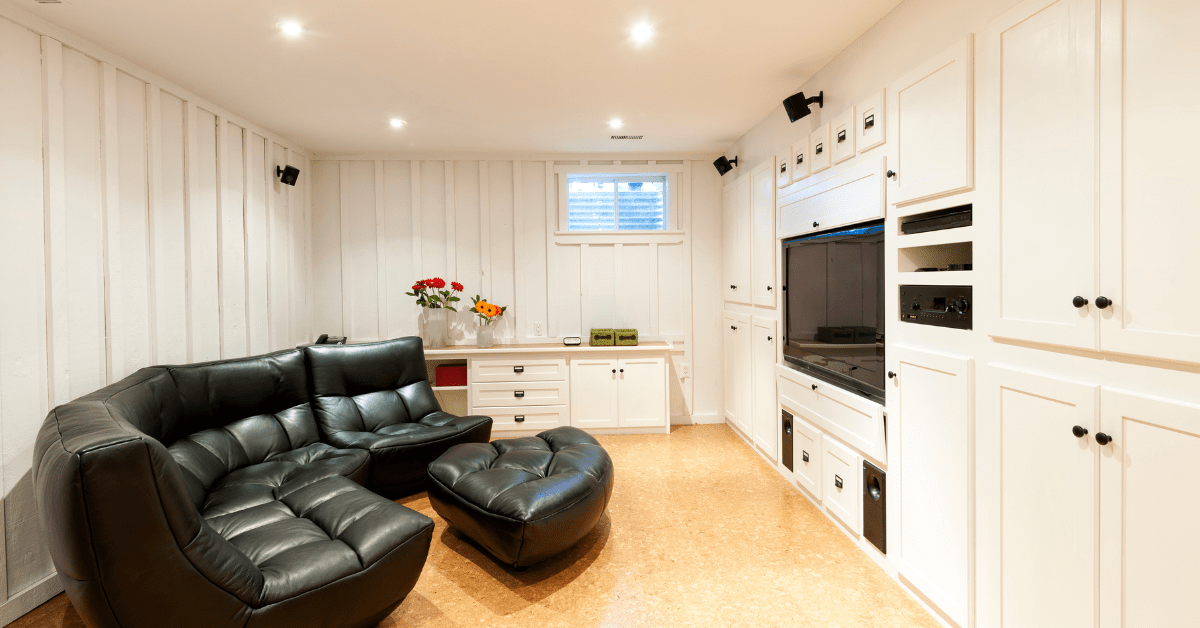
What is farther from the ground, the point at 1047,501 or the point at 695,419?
the point at 1047,501

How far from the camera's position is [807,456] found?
3.03 m

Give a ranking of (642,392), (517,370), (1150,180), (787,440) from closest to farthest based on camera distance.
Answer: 1. (1150,180)
2. (787,440)
3. (517,370)
4. (642,392)

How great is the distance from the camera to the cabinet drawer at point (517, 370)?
174 inches

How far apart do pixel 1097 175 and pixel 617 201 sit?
151 inches

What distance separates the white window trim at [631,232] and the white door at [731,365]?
98cm

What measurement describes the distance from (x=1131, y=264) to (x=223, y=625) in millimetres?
2693

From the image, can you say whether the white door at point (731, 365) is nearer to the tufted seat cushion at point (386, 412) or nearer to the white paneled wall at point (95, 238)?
the tufted seat cushion at point (386, 412)

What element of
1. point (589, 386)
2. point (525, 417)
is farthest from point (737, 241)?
point (525, 417)

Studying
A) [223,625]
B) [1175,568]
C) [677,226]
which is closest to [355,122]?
[677,226]

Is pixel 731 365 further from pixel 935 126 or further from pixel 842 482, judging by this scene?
pixel 935 126

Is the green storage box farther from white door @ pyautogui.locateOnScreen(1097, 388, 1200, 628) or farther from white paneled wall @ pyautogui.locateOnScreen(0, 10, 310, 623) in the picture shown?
white door @ pyautogui.locateOnScreen(1097, 388, 1200, 628)

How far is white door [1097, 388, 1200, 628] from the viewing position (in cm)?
115

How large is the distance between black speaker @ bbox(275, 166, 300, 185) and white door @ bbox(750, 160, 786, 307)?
12.2ft

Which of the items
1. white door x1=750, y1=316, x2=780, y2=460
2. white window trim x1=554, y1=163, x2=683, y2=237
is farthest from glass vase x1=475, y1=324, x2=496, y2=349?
white door x1=750, y1=316, x2=780, y2=460
